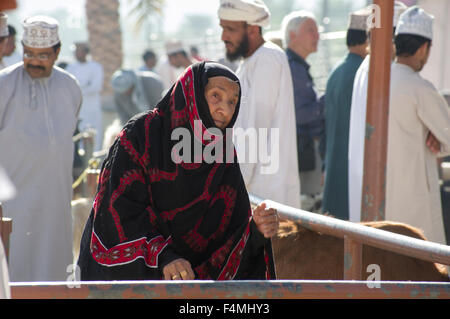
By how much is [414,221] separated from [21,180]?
2.36 metres

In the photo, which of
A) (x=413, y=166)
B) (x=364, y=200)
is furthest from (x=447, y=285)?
(x=413, y=166)

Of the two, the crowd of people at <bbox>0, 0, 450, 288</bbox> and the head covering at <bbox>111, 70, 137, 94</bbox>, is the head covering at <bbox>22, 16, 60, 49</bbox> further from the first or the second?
the head covering at <bbox>111, 70, 137, 94</bbox>

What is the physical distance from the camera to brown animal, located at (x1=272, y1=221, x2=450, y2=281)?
10.8 feet

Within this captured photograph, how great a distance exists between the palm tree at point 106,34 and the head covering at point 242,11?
13.8 metres

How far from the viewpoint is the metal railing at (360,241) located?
238 centimetres

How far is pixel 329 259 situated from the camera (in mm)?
3367

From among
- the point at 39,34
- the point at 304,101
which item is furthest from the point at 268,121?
the point at 39,34

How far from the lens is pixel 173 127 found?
9.84 feet

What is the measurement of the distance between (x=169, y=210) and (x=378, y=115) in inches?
53.3

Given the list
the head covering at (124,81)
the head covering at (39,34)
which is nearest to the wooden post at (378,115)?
the head covering at (39,34)

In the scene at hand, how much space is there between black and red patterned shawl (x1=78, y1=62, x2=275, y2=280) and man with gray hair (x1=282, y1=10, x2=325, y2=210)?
3.01 metres

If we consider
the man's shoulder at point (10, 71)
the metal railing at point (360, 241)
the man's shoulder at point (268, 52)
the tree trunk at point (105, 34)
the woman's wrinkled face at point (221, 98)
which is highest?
the tree trunk at point (105, 34)

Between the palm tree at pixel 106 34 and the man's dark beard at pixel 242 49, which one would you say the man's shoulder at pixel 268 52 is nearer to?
the man's dark beard at pixel 242 49
